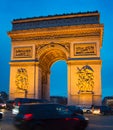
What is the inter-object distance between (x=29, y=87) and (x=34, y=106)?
28.4 meters

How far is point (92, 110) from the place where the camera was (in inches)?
1401

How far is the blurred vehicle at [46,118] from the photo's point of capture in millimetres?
11773

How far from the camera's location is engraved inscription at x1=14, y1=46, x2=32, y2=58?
41344 millimetres

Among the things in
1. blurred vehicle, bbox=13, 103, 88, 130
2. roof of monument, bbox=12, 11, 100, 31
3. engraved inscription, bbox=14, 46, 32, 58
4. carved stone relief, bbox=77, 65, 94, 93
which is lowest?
blurred vehicle, bbox=13, 103, 88, 130

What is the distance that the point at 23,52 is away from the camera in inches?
1638

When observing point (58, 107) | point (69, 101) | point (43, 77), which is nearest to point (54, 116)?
point (58, 107)

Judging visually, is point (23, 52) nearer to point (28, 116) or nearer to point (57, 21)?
point (57, 21)

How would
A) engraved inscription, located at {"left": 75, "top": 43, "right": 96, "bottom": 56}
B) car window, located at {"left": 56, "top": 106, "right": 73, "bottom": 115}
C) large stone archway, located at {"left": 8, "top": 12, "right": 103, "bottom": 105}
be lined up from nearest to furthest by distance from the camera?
car window, located at {"left": 56, "top": 106, "right": 73, "bottom": 115} → large stone archway, located at {"left": 8, "top": 12, "right": 103, "bottom": 105} → engraved inscription, located at {"left": 75, "top": 43, "right": 96, "bottom": 56}

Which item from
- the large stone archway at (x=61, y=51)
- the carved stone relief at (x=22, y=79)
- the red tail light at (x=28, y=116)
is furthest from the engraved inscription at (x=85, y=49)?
the red tail light at (x=28, y=116)

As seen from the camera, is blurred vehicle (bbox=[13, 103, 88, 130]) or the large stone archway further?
the large stone archway

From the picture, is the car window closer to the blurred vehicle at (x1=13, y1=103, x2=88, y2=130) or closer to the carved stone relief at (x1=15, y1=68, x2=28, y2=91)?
the blurred vehicle at (x1=13, y1=103, x2=88, y2=130)

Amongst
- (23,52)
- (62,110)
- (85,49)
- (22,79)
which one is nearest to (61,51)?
(85,49)

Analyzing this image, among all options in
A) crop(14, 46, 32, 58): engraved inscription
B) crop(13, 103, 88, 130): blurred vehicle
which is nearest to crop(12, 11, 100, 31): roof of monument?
crop(14, 46, 32, 58): engraved inscription

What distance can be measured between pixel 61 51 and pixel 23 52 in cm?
508
